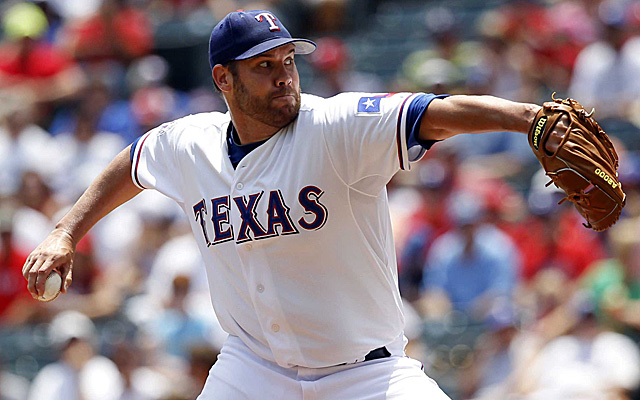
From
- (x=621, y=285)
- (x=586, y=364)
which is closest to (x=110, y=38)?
(x=621, y=285)

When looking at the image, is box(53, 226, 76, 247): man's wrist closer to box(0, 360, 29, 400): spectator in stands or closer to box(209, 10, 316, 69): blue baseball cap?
box(209, 10, 316, 69): blue baseball cap

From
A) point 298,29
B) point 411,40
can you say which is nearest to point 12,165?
point 298,29

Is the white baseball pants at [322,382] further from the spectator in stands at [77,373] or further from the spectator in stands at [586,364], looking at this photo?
the spectator in stands at [77,373]

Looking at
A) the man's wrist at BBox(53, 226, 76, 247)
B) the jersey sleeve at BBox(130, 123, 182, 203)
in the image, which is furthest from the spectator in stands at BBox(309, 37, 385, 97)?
the man's wrist at BBox(53, 226, 76, 247)

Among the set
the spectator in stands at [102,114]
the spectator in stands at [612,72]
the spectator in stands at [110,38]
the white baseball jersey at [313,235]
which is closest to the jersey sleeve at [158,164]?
the white baseball jersey at [313,235]

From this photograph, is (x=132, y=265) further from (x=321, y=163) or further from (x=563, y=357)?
(x=321, y=163)

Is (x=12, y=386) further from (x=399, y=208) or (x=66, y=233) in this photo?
(x=66, y=233)

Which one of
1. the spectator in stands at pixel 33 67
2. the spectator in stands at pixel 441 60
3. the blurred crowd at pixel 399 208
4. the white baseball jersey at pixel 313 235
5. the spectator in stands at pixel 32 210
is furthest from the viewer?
the spectator in stands at pixel 33 67

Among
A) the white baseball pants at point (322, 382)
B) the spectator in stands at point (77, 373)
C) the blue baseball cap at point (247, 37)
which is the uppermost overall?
the blue baseball cap at point (247, 37)
